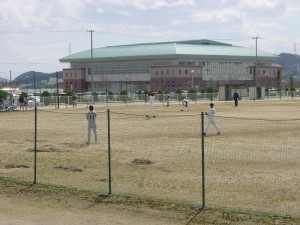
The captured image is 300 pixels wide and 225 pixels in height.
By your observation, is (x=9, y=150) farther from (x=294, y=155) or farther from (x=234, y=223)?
(x=234, y=223)

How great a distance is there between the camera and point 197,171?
50.7 ft

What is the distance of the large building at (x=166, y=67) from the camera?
13900 centimetres

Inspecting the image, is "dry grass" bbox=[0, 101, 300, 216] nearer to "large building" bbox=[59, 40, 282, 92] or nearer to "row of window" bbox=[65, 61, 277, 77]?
"large building" bbox=[59, 40, 282, 92]

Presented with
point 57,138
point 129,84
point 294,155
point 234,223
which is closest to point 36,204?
point 234,223

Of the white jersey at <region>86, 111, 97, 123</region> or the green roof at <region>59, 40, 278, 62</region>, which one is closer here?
the white jersey at <region>86, 111, 97, 123</region>

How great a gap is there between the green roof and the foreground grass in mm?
124888

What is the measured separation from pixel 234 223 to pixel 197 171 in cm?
531

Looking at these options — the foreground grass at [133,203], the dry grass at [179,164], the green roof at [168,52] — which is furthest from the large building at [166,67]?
the foreground grass at [133,203]

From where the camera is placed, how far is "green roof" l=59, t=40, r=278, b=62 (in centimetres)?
14294

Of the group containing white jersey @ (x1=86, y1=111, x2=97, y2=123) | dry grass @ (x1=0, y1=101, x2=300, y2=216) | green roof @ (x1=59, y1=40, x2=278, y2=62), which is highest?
green roof @ (x1=59, y1=40, x2=278, y2=62)

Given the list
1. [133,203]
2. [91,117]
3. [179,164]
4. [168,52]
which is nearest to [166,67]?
[168,52]

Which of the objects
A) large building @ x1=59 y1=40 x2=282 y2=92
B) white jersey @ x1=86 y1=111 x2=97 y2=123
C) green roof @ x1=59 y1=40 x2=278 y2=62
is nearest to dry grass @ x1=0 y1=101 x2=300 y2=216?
white jersey @ x1=86 y1=111 x2=97 y2=123

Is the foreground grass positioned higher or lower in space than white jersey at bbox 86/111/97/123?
lower

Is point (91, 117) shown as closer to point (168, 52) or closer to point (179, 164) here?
point (179, 164)
